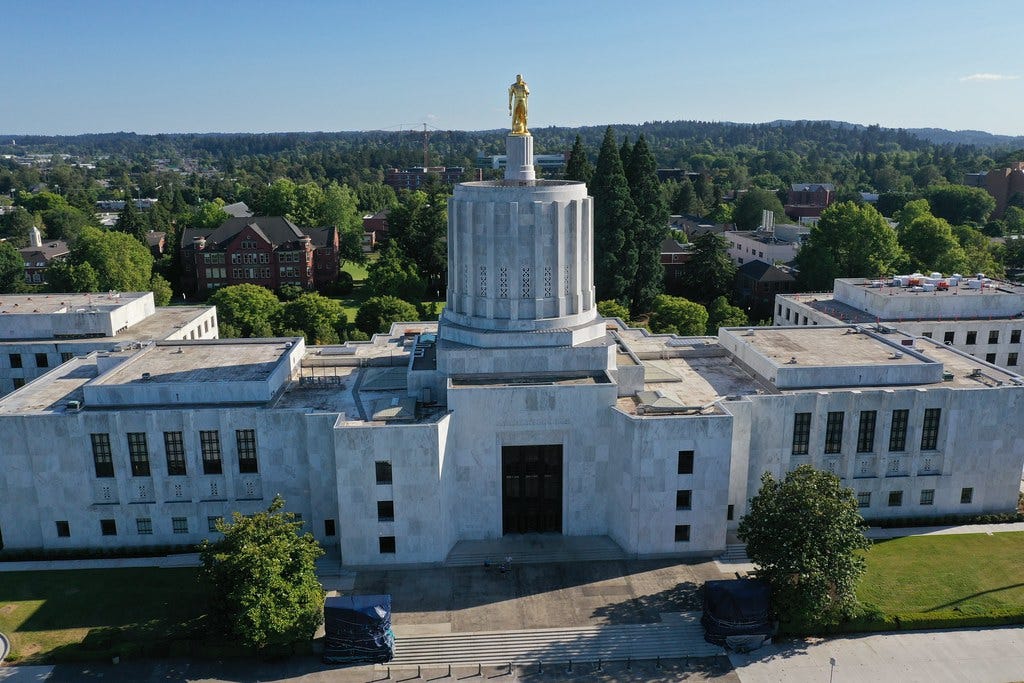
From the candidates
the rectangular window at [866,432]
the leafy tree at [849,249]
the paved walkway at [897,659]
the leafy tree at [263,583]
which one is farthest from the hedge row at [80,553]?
the leafy tree at [849,249]

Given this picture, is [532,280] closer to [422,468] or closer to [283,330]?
[422,468]

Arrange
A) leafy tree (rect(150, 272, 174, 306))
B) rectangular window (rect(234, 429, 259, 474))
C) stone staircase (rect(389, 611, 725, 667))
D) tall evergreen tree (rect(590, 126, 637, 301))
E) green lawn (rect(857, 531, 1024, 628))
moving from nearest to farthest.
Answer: stone staircase (rect(389, 611, 725, 667)) < green lawn (rect(857, 531, 1024, 628)) < rectangular window (rect(234, 429, 259, 474)) < tall evergreen tree (rect(590, 126, 637, 301)) < leafy tree (rect(150, 272, 174, 306))

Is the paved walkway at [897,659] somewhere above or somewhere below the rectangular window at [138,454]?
below

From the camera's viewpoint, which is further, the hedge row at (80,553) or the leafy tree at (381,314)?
the leafy tree at (381,314)

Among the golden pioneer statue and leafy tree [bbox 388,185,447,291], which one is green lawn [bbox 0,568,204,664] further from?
leafy tree [bbox 388,185,447,291]

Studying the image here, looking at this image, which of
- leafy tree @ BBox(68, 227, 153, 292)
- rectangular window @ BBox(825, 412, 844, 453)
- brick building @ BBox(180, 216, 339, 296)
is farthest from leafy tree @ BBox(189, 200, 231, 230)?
rectangular window @ BBox(825, 412, 844, 453)

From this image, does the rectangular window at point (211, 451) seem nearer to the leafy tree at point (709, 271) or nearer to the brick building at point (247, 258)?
the leafy tree at point (709, 271)

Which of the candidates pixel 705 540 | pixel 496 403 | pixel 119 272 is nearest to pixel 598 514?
pixel 705 540
